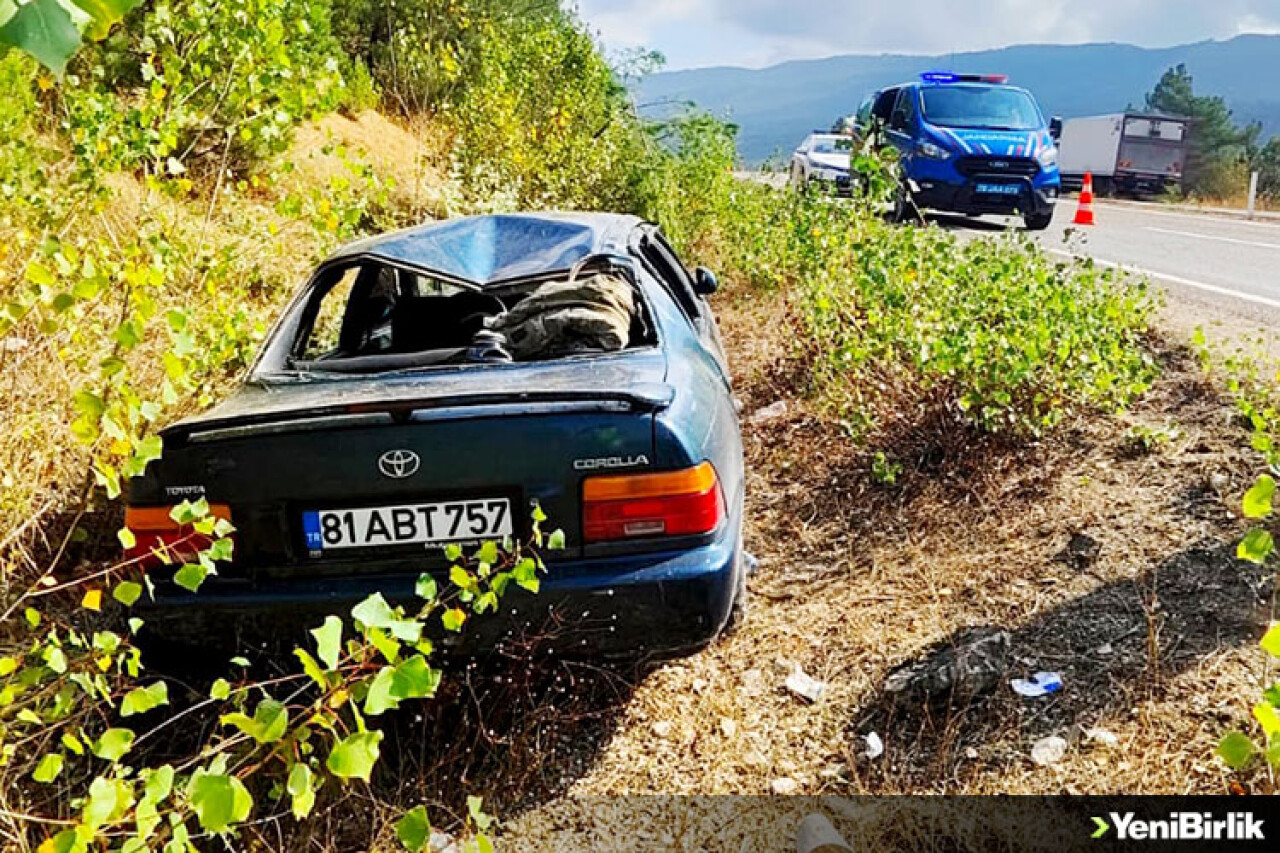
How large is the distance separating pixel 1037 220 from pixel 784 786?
13.6 m

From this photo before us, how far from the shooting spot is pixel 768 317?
27.7ft

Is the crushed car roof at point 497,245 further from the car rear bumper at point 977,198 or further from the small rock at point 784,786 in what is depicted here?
the car rear bumper at point 977,198

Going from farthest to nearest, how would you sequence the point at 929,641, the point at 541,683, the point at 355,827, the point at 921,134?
the point at 921,134 → the point at 929,641 → the point at 541,683 → the point at 355,827

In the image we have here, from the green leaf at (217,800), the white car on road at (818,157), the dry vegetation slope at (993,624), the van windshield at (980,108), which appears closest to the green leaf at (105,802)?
the green leaf at (217,800)

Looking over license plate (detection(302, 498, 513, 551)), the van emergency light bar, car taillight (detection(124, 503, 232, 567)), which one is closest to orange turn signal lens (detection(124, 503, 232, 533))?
car taillight (detection(124, 503, 232, 567))

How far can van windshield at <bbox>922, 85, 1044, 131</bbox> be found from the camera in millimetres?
14461

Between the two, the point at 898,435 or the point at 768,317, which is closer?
the point at 898,435

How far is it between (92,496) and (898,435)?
145 inches

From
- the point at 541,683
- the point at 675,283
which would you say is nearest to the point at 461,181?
the point at 675,283

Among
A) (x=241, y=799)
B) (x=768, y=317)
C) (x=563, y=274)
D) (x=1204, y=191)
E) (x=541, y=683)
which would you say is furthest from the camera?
(x=1204, y=191)

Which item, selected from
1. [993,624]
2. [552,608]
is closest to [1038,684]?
[993,624]

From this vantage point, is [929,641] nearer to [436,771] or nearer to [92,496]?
[436,771]

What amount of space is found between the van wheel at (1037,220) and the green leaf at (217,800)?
48.6ft

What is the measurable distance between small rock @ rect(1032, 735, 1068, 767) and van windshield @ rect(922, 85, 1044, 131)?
43.0 feet
